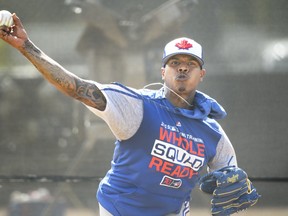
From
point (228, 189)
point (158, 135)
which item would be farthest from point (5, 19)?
point (228, 189)

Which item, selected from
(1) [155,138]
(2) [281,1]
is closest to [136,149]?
(1) [155,138]

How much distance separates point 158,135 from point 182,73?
1.33 ft

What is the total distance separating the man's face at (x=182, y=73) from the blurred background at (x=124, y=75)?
4.51 ft

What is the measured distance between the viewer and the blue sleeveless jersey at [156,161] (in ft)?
11.3

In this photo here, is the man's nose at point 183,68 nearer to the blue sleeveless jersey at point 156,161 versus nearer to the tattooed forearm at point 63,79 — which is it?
the blue sleeveless jersey at point 156,161

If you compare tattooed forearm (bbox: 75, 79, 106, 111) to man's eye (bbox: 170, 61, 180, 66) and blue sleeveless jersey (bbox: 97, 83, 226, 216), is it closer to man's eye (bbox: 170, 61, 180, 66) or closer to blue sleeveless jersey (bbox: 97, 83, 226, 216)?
blue sleeveless jersey (bbox: 97, 83, 226, 216)

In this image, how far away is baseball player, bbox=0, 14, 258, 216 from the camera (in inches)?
131

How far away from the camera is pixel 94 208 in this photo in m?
5.23

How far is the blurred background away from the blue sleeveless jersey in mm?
1504

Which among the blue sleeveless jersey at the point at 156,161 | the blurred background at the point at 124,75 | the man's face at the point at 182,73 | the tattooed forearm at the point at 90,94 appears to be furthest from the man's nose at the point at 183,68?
the blurred background at the point at 124,75

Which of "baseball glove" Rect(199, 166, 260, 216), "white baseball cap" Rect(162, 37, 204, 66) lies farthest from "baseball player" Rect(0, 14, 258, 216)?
"baseball glove" Rect(199, 166, 260, 216)

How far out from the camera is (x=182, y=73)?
12.0ft

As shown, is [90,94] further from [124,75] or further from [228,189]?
[124,75]

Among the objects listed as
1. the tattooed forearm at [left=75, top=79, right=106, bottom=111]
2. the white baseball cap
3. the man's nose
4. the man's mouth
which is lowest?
the tattooed forearm at [left=75, top=79, right=106, bottom=111]
